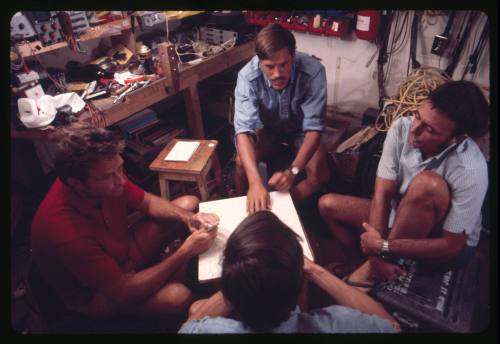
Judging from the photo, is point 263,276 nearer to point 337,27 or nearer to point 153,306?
point 153,306

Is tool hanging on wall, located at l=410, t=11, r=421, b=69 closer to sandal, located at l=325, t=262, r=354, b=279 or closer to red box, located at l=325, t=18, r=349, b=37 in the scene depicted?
red box, located at l=325, t=18, r=349, b=37

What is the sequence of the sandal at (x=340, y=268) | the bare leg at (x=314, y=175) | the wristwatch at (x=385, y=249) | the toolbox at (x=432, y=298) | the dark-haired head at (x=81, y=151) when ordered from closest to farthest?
the dark-haired head at (x=81, y=151) → the toolbox at (x=432, y=298) → the wristwatch at (x=385, y=249) → the sandal at (x=340, y=268) → the bare leg at (x=314, y=175)

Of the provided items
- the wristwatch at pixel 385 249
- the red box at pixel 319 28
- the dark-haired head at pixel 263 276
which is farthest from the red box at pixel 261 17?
the dark-haired head at pixel 263 276

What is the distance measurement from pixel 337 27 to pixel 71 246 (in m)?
2.92

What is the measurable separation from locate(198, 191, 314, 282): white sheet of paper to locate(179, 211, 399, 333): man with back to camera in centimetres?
32

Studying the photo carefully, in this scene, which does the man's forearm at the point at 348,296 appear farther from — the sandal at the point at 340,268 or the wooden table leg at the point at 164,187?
the wooden table leg at the point at 164,187

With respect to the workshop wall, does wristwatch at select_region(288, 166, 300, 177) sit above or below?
Result: below

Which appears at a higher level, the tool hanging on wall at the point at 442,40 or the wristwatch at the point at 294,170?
the tool hanging on wall at the point at 442,40

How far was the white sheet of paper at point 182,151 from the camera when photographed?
2.35 meters

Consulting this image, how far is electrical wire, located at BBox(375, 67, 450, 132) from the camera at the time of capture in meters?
2.66

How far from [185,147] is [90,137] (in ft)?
3.24

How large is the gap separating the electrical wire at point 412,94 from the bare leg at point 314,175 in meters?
0.70

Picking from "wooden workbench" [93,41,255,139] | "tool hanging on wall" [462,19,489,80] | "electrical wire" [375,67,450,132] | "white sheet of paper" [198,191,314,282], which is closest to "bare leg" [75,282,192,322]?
"white sheet of paper" [198,191,314,282]

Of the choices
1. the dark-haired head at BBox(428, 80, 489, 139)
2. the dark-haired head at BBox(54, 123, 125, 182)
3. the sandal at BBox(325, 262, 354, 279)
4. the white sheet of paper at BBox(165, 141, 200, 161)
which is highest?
the dark-haired head at BBox(428, 80, 489, 139)
